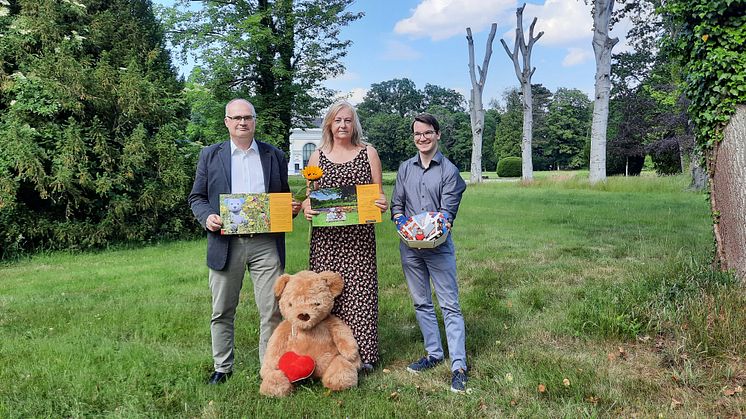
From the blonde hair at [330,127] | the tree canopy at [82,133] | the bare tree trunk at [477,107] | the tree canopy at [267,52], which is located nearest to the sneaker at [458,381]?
the blonde hair at [330,127]

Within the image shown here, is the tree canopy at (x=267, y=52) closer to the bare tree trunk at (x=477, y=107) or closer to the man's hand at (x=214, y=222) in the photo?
the bare tree trunk at (x=477, y=107)

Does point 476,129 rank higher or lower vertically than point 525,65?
lower

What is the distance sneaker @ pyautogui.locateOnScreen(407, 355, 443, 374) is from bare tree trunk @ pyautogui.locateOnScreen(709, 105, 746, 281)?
309 centimetres

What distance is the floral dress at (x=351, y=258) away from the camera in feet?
12.6

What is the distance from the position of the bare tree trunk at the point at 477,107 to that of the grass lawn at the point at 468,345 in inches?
834

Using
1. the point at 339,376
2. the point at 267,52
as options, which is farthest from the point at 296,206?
the point at 267,52

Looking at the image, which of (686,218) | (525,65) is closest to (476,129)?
(525,65)

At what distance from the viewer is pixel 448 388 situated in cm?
361

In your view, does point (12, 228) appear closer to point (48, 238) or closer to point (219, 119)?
point (48, 238)

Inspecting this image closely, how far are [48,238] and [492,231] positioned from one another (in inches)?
350

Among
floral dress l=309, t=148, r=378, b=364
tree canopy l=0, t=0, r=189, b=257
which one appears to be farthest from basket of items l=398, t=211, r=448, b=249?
tree canopy l=0, t=0, r=189, b=257

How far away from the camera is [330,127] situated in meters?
3.88

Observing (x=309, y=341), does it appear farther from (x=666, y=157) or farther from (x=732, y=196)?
(x=666, y=157)

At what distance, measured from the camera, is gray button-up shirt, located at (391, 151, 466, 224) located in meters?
3.70
